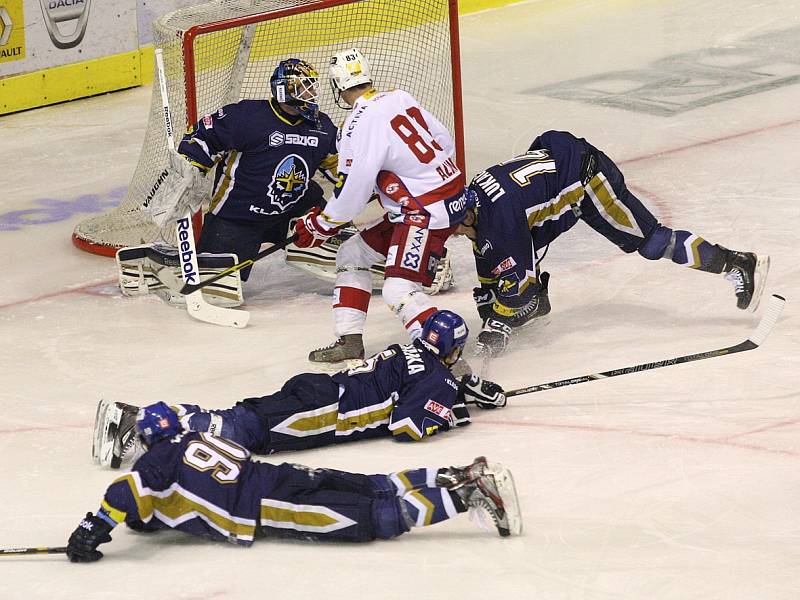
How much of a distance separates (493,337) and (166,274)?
1.50 meters

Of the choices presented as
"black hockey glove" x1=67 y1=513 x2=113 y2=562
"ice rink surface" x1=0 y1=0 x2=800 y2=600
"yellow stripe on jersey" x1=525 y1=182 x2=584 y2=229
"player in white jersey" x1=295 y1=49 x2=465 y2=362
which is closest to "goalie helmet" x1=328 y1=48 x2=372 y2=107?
"player in white jersey" x1=295 y1=49 x2=465 y2=362

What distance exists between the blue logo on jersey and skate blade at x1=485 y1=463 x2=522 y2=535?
2.40 metres

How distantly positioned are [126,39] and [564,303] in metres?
4.48

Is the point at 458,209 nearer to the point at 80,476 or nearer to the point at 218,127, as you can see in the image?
the point at 218,127

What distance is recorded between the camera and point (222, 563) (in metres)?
3.75

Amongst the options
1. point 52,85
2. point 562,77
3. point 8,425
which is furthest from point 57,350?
point 562,77

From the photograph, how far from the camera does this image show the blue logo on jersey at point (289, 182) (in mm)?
5906

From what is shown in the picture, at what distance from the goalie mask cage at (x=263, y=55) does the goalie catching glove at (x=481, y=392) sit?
2.04 meters

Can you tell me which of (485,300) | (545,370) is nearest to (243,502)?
(545,370)

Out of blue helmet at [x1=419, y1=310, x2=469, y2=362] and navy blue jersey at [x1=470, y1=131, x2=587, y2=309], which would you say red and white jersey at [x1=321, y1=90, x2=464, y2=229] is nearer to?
navy blue jersey at [x1=470, y1=131, x2=587, y2=309]

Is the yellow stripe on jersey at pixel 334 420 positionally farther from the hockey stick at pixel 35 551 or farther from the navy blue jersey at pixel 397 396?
the hockey stick at pixel 35 551

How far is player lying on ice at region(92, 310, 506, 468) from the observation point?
436 centimetres

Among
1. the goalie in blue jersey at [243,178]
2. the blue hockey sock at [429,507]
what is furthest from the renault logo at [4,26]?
the blue hockey sock at [429,507]

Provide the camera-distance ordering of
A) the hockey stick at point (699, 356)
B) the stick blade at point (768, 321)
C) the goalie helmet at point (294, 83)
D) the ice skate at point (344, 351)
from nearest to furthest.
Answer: the hockey stick at point (699, 356) → the stick blade at point (768, 321) → the ice skate at point (344, 351) → the goalie helmet at point (294, 83)
